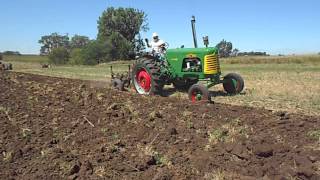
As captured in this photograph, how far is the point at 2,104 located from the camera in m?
10.2

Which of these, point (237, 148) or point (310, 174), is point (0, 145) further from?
point (310, 174)

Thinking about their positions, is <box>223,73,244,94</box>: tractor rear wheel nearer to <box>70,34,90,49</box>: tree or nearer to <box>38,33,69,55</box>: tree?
<box>70,34,90,49</box>: tree

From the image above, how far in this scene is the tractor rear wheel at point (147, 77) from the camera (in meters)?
13.7

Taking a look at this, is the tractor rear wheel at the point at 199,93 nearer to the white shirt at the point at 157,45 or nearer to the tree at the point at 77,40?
the white shirt at the point at 157,45

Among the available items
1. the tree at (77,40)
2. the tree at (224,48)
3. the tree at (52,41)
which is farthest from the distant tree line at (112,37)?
the tree at (52,41)

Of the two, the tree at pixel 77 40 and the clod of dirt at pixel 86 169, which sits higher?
the tree at pixel 77 40

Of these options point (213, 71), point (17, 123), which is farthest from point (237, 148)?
point (213, 71)

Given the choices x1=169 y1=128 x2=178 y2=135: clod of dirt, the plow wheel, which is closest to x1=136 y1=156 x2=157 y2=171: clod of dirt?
x1=169 y1=128 x2=178 y2=135: clod of dirt

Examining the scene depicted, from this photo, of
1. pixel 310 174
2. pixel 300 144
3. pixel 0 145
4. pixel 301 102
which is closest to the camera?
pixel 310 174

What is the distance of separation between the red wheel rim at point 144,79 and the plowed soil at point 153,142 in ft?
12.6

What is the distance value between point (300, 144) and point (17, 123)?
4.80 m

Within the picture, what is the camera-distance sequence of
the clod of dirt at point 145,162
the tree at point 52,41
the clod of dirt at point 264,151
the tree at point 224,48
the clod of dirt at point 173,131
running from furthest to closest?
the tree at point 52,41 → the tree at point 224,48 → the clod of dirt at point 173,131 → the clod of dirt at point 264,151 → the clod of dirt at point 145,162

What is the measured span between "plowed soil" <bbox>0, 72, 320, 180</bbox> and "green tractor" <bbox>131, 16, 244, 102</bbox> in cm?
303

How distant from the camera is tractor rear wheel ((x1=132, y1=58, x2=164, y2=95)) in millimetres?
13703
